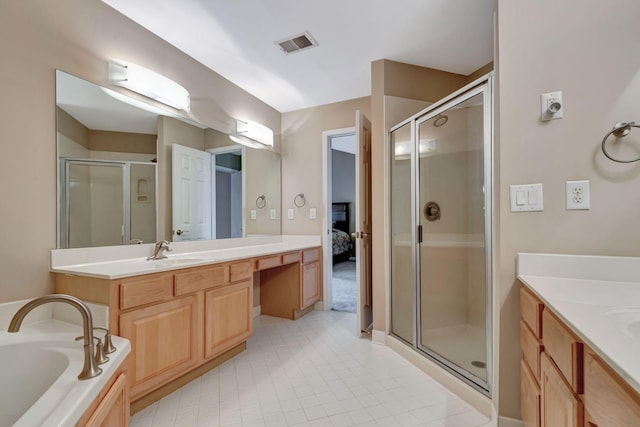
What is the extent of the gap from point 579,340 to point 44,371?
72.3 inches

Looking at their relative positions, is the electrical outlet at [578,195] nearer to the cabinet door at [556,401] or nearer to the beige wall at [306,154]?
the cabinet door at [556,401]

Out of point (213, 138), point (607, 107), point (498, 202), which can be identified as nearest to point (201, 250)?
point (213, 138)

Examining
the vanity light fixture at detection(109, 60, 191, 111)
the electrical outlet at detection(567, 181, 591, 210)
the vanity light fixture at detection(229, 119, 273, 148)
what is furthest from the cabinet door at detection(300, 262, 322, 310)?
the electrical outlet at detection(567, 181, 591, 210)

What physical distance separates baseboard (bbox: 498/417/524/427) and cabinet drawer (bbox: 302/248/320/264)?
6.65 ft

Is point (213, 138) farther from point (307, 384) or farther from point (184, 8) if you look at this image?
point (307, 384)

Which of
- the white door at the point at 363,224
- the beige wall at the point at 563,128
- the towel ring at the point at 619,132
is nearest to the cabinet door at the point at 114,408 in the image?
the beige wall at the point at 563,128

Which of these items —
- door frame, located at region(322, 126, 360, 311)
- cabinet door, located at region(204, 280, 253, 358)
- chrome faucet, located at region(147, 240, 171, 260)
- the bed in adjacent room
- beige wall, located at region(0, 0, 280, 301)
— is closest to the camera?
beige wall, located at region(0, 0, 280, 301)

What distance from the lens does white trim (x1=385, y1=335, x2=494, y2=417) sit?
1529 millimetres

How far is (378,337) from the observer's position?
2.41 m

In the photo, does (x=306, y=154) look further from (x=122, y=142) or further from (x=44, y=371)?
(x=44, y=371)

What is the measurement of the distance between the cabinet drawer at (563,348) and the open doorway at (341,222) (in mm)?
2444

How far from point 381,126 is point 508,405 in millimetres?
2044

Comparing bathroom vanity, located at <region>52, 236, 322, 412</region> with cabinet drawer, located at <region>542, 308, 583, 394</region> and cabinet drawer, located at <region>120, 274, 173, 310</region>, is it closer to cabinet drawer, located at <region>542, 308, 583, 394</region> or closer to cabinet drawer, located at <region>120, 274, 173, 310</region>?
cabinet drawer, located at <region>120, 274, 173, 310</region>

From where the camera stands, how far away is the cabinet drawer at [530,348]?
103 centimetres
